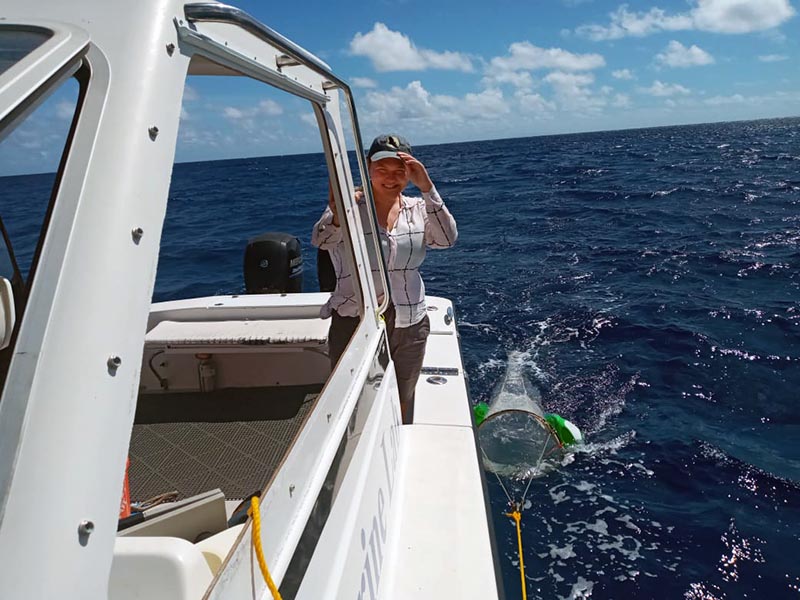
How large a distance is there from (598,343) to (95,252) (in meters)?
6.64

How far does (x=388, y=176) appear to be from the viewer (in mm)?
2252

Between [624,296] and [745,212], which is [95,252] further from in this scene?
[745,212]

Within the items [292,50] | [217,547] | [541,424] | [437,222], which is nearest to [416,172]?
[437,222]

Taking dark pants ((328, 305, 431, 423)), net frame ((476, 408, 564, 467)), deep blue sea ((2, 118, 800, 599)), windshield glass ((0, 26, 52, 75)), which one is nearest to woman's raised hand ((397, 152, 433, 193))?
deep blue sea ((2, 118, 800, 599))

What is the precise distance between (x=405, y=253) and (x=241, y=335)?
137 centimetres

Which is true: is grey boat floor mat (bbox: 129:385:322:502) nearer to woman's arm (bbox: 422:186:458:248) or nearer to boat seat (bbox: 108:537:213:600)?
woman's arm (bbox: 422:186:458:248)

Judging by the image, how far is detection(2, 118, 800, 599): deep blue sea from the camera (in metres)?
3.44

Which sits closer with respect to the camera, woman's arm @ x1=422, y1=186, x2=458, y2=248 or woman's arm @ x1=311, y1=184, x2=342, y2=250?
woman's arm @ x1=311, y1=184, x2=342, y2=250

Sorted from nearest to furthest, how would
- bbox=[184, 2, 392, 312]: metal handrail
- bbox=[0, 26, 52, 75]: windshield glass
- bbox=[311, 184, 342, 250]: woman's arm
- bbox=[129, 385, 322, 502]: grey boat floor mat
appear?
bbox=[0, 26, 52, 75]: windshield glass → bbox=[184, 2, 392, 312]: metal handrail → bbox=[311, 184, 342, 250]: woman's arm → bbox=[129, 385, 322, 502]: grey boat floor mat

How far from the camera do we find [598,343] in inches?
262

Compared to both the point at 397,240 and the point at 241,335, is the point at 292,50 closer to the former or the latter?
the point at 397,240

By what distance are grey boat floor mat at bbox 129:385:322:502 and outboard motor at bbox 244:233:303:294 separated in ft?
4.70

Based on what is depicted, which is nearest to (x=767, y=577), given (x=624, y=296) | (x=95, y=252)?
(x=95, y=252)

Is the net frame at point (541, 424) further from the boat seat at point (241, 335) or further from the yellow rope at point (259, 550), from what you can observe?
the yellow rope at point (259, 550)
